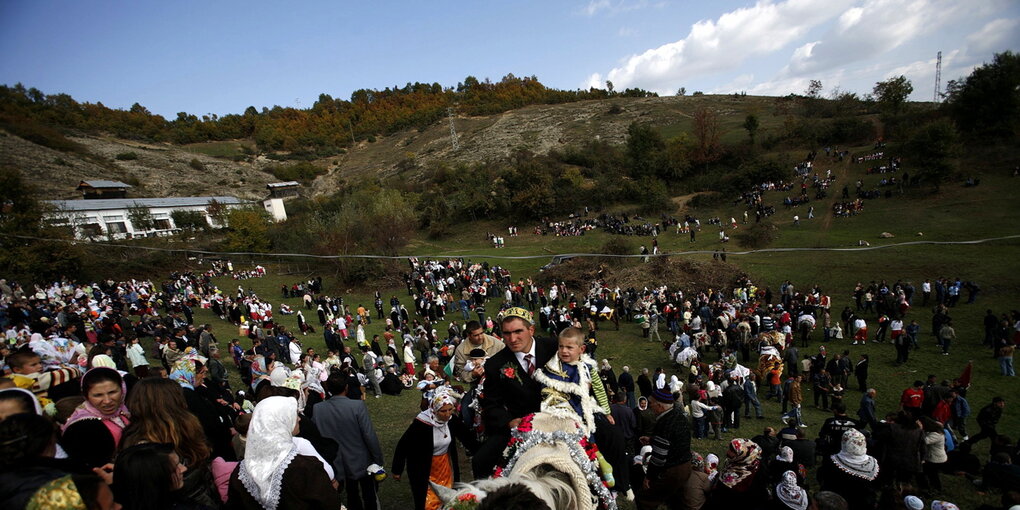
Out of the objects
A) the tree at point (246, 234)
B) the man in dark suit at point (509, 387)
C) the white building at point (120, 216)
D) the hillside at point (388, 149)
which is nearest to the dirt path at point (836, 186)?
the hillside at point (388, 149)

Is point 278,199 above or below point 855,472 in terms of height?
above

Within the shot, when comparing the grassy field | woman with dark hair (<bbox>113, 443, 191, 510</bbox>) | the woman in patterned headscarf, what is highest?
woman with dark hair (<bbox>113, 443, 191, 510</bbox>)

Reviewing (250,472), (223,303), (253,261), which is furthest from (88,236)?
(250,472)

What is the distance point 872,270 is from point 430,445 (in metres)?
24.9

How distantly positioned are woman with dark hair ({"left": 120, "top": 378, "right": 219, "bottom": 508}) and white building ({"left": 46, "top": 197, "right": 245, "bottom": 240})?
1831 inches

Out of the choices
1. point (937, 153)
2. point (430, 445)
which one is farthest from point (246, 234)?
point (937, 153)

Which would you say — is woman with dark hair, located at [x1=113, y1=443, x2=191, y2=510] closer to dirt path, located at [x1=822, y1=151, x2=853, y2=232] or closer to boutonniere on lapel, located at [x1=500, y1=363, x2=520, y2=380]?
boutonniere on lapel, located at [x1=500, y1=363, x2=520, y2=380]

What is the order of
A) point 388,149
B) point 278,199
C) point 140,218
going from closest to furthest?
point 140,218, point 278,199, point 388,149

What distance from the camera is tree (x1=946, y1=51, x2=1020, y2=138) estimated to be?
34500 millimetres

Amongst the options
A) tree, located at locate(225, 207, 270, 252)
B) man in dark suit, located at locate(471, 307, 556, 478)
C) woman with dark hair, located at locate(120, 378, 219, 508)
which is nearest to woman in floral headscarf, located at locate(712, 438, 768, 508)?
man in dark suit, located at locate(471, 307, 556, 478)

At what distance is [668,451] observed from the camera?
4.07m

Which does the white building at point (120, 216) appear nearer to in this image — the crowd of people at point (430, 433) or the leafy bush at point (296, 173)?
the leafy bush at point (296, 173)

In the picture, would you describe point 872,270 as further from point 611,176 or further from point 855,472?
point 611,176

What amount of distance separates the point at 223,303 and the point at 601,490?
74.9 feet
